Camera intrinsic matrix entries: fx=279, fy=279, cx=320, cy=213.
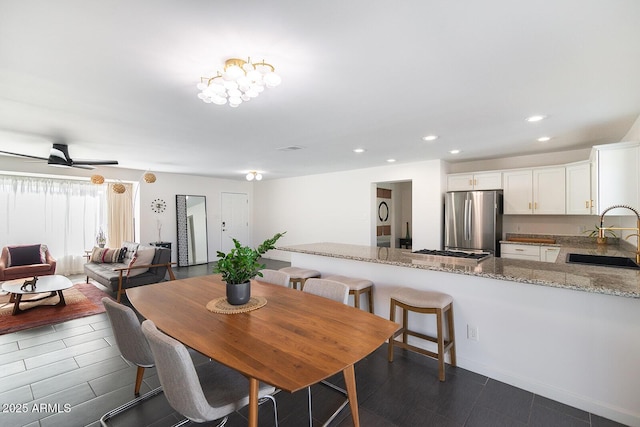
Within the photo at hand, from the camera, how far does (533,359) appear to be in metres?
2.09

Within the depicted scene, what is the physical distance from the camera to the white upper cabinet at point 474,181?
4785 mm

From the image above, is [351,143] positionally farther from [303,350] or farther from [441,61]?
[303,350]

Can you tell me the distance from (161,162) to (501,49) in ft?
18.5

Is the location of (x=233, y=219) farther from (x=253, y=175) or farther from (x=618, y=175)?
(x=618, y=175)

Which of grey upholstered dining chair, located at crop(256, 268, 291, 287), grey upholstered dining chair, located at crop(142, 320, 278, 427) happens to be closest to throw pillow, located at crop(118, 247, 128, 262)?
grey upholstered dining chair, located at crop(256, 268, 291, 287)

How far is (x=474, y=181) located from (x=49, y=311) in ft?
22.5

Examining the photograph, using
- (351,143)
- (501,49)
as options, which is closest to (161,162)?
(351,143)

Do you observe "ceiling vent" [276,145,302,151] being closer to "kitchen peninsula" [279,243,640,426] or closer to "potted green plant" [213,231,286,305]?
"kitchen peninsula" [279,243,640,426]

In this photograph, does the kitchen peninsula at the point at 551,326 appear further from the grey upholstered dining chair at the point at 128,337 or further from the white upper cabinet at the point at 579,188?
the white upper cabinet at the point at 579,188

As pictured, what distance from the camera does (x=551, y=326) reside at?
6.61ft

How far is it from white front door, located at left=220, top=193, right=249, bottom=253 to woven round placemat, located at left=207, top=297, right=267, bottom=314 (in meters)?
6.13

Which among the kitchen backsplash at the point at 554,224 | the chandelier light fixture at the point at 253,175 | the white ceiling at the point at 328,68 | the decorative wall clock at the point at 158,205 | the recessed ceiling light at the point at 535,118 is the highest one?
the white ceiling at the point at 328,68

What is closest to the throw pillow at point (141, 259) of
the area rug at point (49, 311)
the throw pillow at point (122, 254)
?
the area rug at point (49, 311)

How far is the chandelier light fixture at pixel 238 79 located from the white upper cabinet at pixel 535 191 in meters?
4.48
